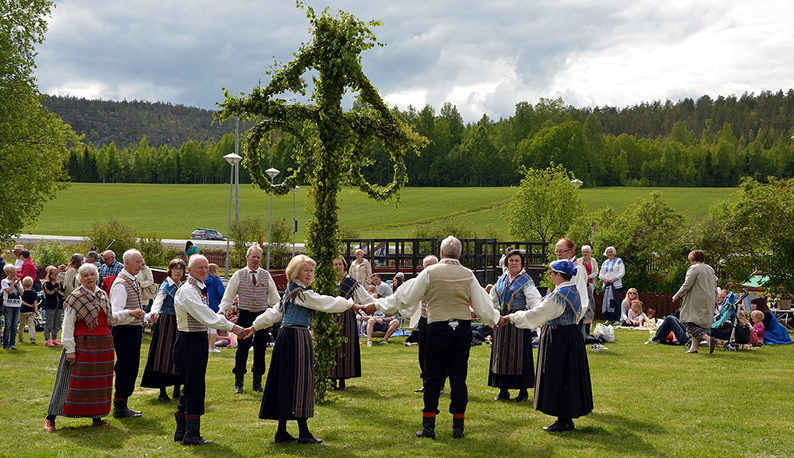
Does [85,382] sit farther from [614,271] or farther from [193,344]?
[614,271]

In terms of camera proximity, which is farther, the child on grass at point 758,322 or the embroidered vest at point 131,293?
the child on grass at point 758,322

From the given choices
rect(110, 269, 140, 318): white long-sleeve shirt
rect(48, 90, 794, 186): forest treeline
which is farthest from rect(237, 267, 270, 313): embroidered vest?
rect(48, 90, 794, 186): forest treeline

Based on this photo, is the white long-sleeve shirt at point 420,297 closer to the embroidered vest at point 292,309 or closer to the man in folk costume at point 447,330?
the man in folk costume at point 447,330

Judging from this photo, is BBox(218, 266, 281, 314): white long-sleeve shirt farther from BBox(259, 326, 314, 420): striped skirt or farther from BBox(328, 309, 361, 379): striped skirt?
BBox(259, 326, 314, 420): striped skirt

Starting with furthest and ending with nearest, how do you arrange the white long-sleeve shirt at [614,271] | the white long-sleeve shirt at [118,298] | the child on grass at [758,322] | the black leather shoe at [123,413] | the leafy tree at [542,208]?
the leafy tree at [542,208] → the white long-sleeve shirt at [614,271] → the child on grass at [758,322] → the black leather shoe at [123,413] → the white long-sleeve shirt at [118,298]

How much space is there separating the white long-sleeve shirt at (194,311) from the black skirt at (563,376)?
3420 millimetres

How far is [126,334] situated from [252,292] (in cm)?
187

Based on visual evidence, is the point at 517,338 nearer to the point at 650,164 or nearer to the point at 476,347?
the point at 476,347

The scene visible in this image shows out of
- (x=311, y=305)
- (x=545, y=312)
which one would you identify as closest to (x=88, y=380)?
(x=311, y=305)

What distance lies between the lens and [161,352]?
8922 millimetres

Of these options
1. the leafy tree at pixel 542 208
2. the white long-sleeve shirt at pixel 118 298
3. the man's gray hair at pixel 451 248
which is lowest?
the white long-sleeve shirt at pixel 118 298

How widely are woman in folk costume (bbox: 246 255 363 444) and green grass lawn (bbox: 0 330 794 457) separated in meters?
0.31

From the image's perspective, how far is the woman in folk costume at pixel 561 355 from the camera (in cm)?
747

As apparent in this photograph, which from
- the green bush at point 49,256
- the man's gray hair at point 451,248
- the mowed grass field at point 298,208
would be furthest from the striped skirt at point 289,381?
the mowed grass field at point 298,208
